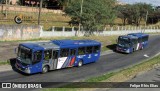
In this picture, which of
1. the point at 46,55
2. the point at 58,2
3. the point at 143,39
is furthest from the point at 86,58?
the point at 58,2

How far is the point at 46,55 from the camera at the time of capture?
97.0 feet

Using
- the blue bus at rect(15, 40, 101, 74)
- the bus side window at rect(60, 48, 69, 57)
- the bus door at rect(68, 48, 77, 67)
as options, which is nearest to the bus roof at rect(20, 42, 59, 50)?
the blue bus at rect(15, 40, 101, 74)

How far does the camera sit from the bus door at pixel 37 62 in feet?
92.8

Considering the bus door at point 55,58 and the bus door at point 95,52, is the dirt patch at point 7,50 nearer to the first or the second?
the bus door at point 55,58

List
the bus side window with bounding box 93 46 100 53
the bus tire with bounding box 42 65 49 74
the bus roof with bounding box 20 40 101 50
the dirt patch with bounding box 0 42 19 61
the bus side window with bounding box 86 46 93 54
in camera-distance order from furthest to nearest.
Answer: the bus side window with bounding box 93 46 100 53
the bus side window with bounding box 86 46 93 54
the dirt patch with bounding box 0 42 19 61
the bus tire with bounding box 42 65 49 74
the bus roof with bounding box 20 40 101 50

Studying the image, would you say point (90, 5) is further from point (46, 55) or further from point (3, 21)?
point (46, 55)

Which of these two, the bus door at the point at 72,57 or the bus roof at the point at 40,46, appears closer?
the bus roof at the point at 40,46

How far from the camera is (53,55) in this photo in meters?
30.5

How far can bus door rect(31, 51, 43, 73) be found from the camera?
28297 millimetres

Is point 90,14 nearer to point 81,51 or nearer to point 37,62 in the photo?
point 81,51

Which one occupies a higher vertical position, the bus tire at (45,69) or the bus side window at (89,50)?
the bus side window at (89,50)

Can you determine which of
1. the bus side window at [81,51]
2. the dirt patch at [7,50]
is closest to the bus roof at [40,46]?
the bus side window at [81,51]

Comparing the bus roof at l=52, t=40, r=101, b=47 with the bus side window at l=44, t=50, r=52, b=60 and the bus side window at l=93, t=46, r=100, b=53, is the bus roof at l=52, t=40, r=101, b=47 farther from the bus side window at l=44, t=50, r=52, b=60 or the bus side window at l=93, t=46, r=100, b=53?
the bus side window at l=44, t=50, r=52, b=60

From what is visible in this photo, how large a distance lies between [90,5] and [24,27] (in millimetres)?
20204
